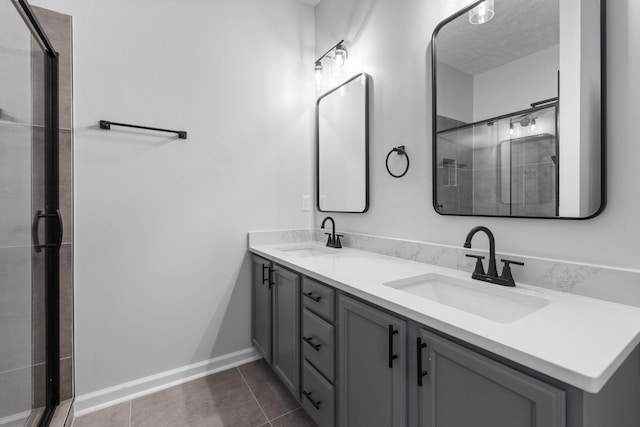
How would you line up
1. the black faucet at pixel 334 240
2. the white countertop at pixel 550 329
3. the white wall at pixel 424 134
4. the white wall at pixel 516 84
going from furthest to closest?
the black faucet at pixel 334 240
the white wall at pixel 516 84
the white wall at pixel 424 134
the white countertop at pixel 550 329

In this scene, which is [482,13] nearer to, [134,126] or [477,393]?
[477,393]

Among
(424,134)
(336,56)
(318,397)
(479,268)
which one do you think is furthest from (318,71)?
(318,397)

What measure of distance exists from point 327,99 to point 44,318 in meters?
2.19

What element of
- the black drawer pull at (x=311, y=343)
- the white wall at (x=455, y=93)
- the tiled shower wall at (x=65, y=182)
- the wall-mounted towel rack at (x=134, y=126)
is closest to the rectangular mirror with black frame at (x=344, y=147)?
the white wall at (x=455, y=93)

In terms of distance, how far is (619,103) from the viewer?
97cm

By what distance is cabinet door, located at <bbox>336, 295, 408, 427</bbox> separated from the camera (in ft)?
3.23

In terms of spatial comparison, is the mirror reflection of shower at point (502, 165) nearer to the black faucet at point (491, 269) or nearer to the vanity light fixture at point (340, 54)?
A: the black faucet at point (491, 269)

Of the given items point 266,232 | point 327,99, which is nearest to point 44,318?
point 266,232

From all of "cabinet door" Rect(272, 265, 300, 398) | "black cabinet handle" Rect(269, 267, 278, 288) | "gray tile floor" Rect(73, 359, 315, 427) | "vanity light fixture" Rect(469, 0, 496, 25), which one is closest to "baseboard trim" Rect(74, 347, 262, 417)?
"gray tile floor" Rect(73, 359, 315, 427)

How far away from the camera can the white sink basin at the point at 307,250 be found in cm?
209

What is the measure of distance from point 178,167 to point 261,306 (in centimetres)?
107

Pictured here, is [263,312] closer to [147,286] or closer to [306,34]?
[147,286]

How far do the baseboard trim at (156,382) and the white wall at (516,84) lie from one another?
212 centimetres

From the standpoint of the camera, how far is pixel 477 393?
766mm
